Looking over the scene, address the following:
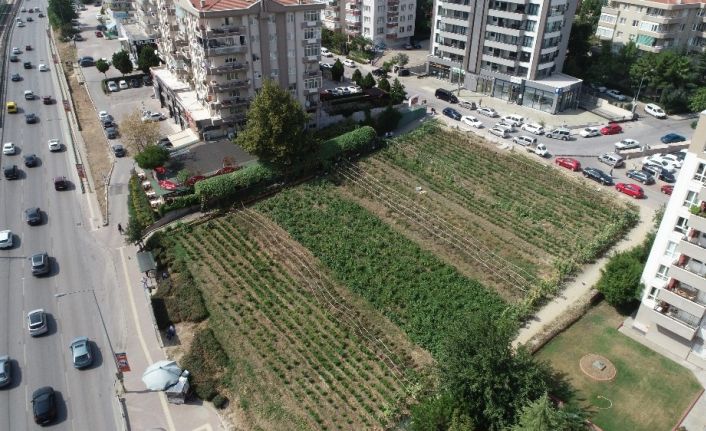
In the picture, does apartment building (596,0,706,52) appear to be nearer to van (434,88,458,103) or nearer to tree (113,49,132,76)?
van (434,88,458,103)

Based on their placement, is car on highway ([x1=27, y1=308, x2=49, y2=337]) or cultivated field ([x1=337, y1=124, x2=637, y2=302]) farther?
cultivated field ([x1=337, y1=124, x2=637, y2=302])

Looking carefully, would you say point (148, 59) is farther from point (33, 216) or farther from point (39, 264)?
point (39, 264)

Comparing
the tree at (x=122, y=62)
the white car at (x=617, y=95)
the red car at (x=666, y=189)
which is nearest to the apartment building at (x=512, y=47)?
the white car at (x=617, y=95)

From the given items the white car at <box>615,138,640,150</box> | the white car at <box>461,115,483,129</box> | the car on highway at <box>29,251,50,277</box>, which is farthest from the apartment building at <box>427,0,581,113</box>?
the car on highway at <box>29,251,50,277</box>

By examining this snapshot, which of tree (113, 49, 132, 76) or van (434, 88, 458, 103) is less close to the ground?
tree (113, 49, 132, 76)

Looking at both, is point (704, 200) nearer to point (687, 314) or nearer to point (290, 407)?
point (687, 314)

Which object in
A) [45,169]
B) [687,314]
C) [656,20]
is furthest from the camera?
[656,20]

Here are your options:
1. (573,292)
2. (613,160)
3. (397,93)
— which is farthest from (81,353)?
(613,160)

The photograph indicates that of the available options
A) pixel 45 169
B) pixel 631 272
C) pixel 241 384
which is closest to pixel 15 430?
pixel 241 384
